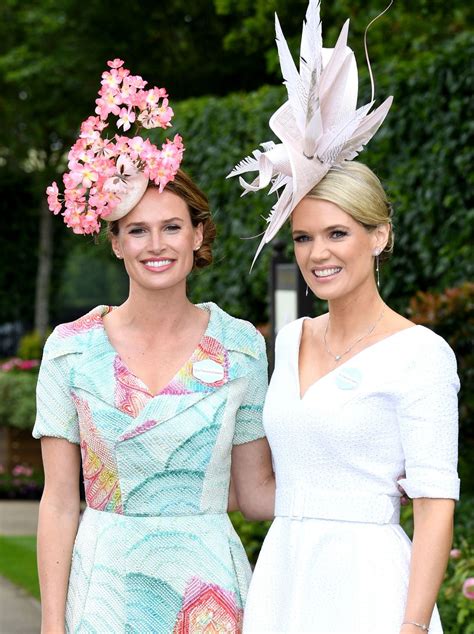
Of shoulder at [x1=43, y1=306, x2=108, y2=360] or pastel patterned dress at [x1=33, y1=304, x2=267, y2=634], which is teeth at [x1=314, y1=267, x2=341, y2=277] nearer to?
pastel patterned dress at [x1=33, y1=304, x2=267, y2=634]

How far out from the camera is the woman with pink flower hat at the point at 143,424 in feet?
9.91

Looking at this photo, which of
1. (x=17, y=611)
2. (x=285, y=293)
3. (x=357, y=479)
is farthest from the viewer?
(x=17, y=611)

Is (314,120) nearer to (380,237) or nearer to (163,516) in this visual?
(380,237)

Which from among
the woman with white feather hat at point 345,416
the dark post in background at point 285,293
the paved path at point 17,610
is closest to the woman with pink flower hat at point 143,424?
the woman with white feather hat at point 345,416

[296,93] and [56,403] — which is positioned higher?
[296,93]

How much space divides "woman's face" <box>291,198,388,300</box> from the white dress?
173 millimetres

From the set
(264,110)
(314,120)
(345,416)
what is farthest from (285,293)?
(345,416)

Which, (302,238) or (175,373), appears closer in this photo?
(302,238)

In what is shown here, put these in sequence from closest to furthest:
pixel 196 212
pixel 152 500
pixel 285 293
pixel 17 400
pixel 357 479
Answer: pixel 357 479 < pixel 152 500 < pixel 196 212 < pixel 285 293 < pixel 17 400

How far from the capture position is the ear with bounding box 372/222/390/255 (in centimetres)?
293

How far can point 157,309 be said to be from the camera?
3139mm

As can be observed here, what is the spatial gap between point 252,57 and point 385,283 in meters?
9.42

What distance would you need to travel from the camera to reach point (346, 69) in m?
2.93

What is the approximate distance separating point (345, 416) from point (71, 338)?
0.77 metres
